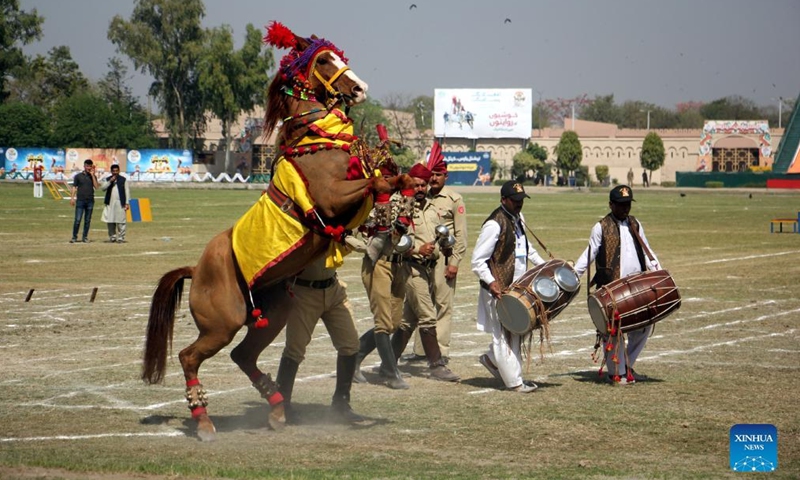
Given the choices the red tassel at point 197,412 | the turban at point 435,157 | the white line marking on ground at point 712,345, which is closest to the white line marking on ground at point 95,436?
the red tassel at point 197,412

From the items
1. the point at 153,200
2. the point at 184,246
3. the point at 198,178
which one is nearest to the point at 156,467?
the point at 184,246

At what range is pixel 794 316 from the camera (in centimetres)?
1552

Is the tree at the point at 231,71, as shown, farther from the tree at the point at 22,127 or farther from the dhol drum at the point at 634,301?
the dhol drum at the point at 634,301

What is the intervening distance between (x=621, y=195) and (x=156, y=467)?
5625mm

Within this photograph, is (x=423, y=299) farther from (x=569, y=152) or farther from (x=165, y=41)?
(x=569, y=152)

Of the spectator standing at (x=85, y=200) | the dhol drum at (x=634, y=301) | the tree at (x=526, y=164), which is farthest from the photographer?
the tree at (x=526, y=164)

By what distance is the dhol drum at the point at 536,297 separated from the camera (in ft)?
33.3

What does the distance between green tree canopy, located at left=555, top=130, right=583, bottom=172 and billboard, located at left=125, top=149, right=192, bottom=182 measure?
119ft

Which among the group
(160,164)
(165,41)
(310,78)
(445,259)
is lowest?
(160,164)

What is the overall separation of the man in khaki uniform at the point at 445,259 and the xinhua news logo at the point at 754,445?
5.04 m

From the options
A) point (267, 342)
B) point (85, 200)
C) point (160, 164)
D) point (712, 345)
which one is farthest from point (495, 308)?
point (160, 164)

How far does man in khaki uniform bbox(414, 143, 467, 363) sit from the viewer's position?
38.3ft

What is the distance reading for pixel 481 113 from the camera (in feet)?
367

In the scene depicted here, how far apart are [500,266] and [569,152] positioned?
312 ft
